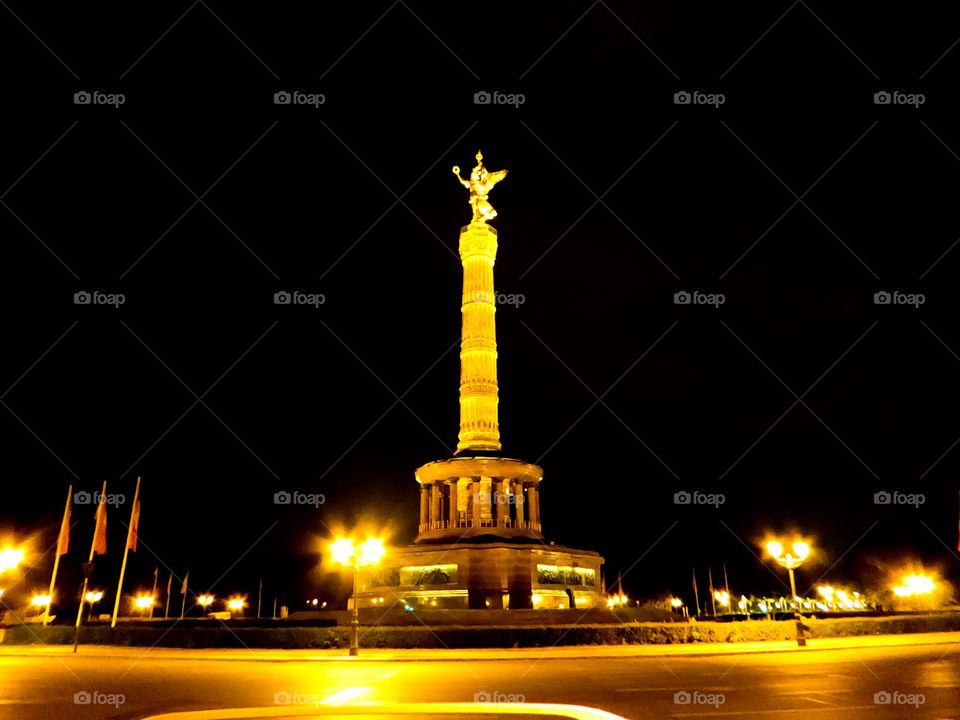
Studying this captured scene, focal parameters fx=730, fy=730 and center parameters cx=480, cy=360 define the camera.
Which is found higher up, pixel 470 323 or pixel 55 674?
pixel 470 323

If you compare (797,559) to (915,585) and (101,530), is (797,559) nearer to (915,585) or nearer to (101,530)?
(101,530)

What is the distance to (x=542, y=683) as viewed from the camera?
14672 mm

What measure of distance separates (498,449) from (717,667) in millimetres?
28775

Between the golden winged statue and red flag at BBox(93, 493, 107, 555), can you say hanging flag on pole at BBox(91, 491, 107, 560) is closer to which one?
red flag at BBox(93, 493, 107, 555)

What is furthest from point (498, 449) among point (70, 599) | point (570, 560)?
point (70, 599)

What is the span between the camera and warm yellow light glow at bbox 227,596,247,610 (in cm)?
8144

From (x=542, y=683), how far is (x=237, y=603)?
75267 mm

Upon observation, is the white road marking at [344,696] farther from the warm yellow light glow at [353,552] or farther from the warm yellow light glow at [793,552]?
the warm yellow light glow at [793,552]

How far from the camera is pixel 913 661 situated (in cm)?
1850

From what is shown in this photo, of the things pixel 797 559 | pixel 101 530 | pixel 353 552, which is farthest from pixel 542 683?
pixel 101 530

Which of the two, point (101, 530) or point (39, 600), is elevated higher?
point (39, 600)

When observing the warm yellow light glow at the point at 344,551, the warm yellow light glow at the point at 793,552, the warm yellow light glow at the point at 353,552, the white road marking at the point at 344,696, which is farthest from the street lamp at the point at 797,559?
the white road marking at the point at 344,696

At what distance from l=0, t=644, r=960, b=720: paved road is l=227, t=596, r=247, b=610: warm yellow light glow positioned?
63170mm

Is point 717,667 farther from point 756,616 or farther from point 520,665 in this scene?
point 756,616
